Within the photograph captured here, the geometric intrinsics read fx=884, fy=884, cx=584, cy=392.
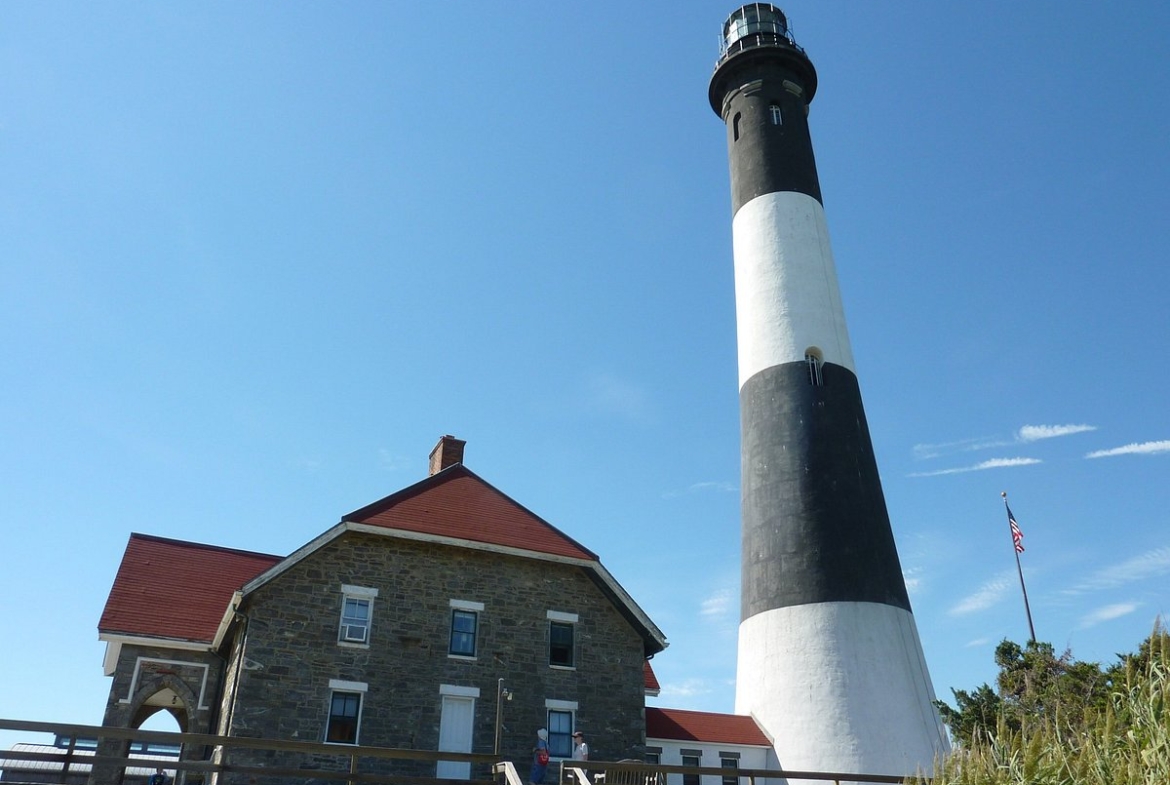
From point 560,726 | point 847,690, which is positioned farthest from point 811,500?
point 560,726

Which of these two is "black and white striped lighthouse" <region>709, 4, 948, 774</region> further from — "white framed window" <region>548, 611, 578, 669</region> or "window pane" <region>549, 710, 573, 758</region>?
"window pane" <region>549, 710, 573, 758</region>

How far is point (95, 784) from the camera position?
18266mm

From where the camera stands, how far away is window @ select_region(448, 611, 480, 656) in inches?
719

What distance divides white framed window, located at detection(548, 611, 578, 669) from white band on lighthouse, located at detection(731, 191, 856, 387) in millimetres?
7517

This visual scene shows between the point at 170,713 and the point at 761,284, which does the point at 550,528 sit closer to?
the point at 761,284

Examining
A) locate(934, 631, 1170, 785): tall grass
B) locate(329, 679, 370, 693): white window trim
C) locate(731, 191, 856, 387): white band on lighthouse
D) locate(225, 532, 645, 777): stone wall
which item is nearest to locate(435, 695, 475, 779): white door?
locate(225, 532, 645, 777): stone wall

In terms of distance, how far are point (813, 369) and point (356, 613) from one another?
1174 cm

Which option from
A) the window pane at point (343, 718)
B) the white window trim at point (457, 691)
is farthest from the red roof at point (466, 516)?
the window pane at point (343, 718)

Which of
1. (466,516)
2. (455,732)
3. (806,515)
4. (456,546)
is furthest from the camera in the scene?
(466,516)

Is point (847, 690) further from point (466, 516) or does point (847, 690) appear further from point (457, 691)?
point (466, 516)

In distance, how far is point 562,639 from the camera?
19.2 meters

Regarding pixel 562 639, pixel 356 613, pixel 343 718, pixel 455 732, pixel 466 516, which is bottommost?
pixel 455 732

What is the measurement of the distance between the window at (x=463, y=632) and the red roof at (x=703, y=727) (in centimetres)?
451

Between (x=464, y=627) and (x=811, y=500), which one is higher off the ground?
(x=811, y=500)
